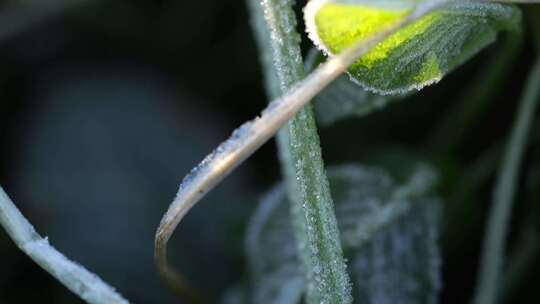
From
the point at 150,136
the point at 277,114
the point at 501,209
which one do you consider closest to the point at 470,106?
the point at 501,209

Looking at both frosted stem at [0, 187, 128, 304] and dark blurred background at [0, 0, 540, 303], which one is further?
dark blurred background at [0, 0, 540, 303]

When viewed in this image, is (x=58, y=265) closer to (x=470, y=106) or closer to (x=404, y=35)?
(x=404, y=35)

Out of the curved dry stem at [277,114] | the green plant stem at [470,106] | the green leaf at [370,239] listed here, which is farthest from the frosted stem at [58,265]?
the green plant stem at [470,106]

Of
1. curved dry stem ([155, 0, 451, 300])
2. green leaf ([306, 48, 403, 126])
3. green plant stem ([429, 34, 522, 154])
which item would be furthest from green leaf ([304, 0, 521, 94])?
green plant stem ([429, 34, 522, 154])

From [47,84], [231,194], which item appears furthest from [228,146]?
[47,84]

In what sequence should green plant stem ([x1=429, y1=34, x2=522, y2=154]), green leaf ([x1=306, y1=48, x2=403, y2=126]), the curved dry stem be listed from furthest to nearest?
green plant stem ([x1=429, y1=34, x2=522, y2=154]) < green leaf ([x1=306, y1=48, x2=403, y2=126]) < the curved dry stem

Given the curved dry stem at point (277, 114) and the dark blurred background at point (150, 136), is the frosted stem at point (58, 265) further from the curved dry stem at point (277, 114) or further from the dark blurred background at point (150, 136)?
the dark blurred background at point (150, 136)

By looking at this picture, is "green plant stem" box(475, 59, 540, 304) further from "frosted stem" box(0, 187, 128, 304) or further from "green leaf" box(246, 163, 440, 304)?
"frosted stem" box(0, 187, 128, 304)
